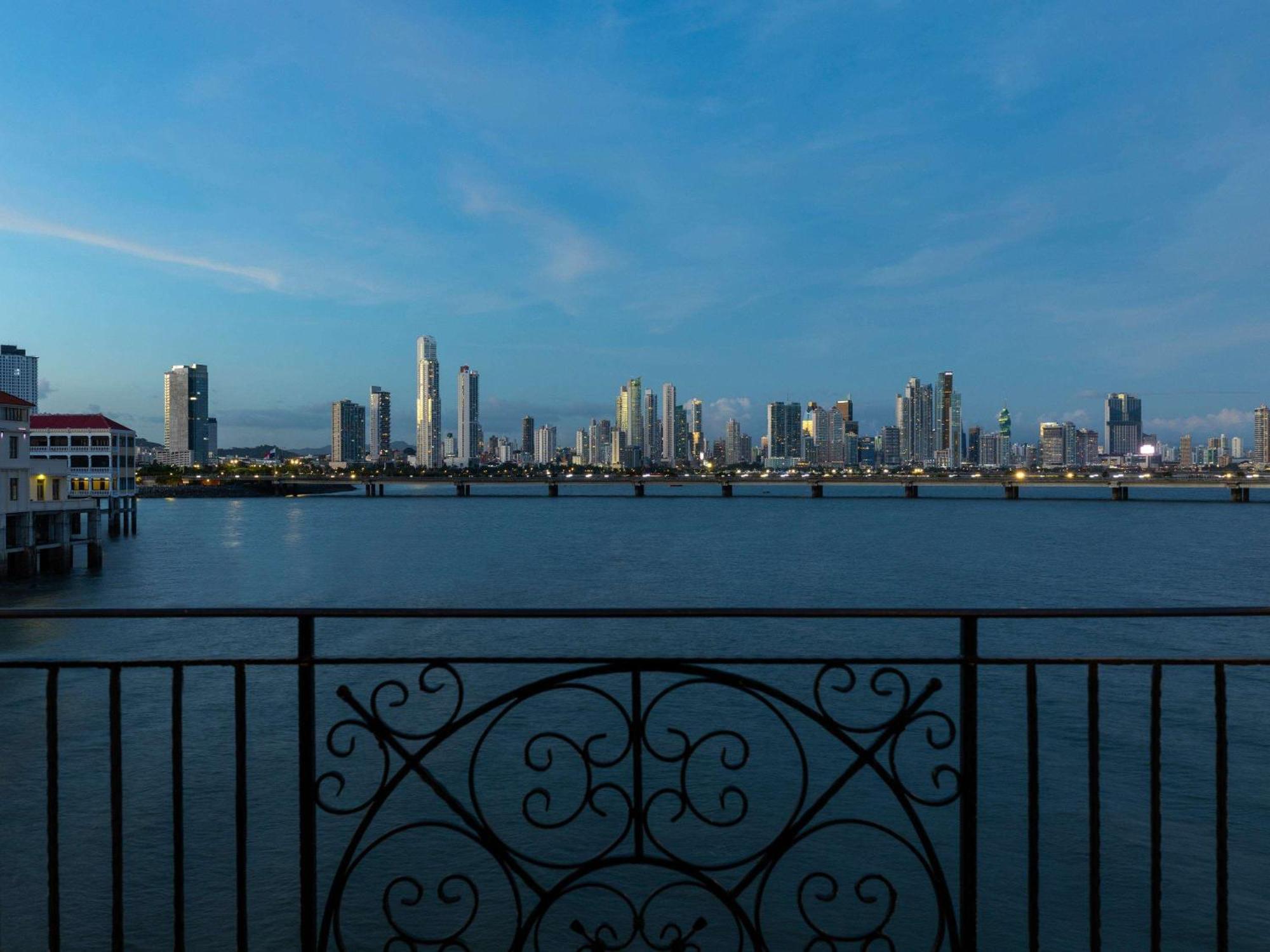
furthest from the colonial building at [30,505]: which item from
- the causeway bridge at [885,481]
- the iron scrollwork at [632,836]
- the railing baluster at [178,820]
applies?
the causeway bridge at [885,481]

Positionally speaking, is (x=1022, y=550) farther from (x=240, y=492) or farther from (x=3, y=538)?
(x=240, y=492)

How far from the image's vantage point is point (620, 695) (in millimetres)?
22172

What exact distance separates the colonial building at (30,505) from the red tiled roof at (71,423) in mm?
23470

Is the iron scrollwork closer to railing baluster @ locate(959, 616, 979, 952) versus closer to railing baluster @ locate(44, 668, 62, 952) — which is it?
railing baluster @ locate(44, 668, 62, 952)

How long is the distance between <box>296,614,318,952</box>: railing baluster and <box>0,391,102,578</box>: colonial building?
1722 inches

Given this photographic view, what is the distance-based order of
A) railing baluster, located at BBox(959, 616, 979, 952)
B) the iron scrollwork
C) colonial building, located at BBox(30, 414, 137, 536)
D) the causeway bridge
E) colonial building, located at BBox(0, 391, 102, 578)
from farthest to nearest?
the causeway bridge, colonial building, located at BBox(30, 414, 137, 536), colonial building, located at BBox(0, 391, 102, 578), the iron scrollwork, railing baluster, located at BBox(959, 616, 979, 952)

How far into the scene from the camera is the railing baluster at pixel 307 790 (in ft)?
9.85

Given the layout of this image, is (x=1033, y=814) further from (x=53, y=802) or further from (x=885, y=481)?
(x=885, y=481)

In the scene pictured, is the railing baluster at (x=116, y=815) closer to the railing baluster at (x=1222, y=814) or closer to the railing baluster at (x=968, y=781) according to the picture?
the railing baluster at (x=968, y=781)

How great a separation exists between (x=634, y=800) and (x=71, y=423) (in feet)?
263

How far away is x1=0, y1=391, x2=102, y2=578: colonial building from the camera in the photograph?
39.8 meters

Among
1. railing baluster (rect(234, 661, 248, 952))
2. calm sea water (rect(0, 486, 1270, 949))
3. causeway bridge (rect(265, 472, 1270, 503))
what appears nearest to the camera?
railing baluster (rect(234, 661, 248, 952))

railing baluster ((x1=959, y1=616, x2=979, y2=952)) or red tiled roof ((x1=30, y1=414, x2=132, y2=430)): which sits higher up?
red tiled roof ((x1=30, y1=414, x2=132, y2=430))

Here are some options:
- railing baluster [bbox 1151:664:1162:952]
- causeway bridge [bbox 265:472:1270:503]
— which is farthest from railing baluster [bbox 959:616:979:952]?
causeway bridge [bbox 265:472:1270:503]
